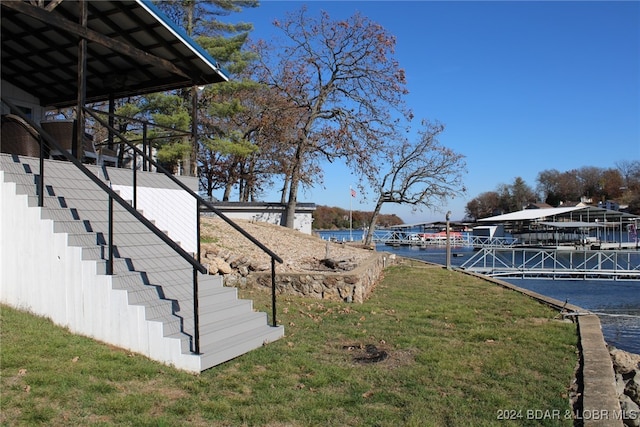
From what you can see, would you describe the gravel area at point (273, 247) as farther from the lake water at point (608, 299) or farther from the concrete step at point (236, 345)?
the lake water at point (608, 299)

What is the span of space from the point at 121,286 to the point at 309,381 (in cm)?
215

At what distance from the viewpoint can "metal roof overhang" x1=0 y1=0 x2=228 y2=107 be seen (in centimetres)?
806

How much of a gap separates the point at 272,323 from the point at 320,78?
1729 cm

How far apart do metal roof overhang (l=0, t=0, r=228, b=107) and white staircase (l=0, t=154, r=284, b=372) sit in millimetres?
2624

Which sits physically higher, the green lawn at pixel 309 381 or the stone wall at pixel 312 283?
the stone wall at pixel 312 283

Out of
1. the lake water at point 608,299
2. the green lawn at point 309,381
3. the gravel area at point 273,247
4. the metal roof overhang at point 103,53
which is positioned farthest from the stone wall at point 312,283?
the lake water at point 608,299

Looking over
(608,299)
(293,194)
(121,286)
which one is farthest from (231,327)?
(608,299)

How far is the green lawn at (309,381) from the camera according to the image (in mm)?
3658

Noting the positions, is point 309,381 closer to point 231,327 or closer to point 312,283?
point 231,327

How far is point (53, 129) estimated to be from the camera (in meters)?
8.32

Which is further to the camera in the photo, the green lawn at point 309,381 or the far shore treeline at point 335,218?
the far shore treeline at point 335,218

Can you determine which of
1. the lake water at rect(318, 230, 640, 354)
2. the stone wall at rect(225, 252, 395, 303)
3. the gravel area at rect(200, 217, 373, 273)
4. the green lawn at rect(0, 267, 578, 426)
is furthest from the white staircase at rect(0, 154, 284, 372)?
the lake water at rect(318, 230, 640, 354)

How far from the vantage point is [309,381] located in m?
4.56

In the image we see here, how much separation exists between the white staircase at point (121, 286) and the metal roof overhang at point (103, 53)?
2.62 metres
